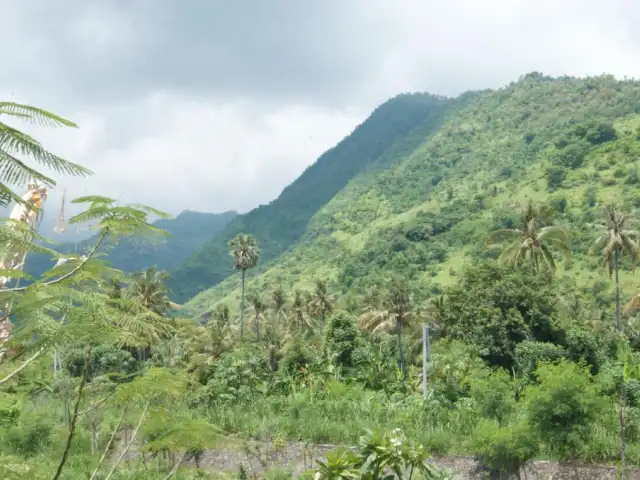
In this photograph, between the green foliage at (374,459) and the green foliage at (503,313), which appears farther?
the green foliage at (503,313)

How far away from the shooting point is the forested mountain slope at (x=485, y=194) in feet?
299

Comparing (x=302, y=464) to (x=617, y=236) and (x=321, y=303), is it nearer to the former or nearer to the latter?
(x=617, y=236)

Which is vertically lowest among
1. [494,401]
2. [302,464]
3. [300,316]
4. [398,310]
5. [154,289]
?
[302,464]

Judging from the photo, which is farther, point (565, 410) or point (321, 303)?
point (321, 303)

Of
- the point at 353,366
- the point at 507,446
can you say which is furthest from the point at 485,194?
the point at 507,446

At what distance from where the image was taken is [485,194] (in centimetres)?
12344

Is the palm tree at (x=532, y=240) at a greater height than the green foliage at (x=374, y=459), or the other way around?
the palm tree at (x=532, y=240)

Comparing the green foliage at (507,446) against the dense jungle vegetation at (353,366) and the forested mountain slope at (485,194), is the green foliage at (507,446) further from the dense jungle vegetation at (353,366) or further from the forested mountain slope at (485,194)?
the forested mountain slope at (485,194)

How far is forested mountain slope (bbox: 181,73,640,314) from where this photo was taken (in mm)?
91125

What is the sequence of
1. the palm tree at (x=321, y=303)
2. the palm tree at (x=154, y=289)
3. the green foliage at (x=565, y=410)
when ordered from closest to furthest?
the green foliage at (x=565, y=410), the palm tree at (x=154, y=289), the palm tree at (x=321, y=303)

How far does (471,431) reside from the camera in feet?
78.0

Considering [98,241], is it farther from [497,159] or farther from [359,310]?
[497,159]

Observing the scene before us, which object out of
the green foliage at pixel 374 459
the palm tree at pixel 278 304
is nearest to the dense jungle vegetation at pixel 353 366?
the green foliage at pixel 374 459

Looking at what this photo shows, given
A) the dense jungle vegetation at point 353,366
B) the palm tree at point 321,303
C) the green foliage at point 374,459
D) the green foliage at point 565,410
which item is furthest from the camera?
the palm tree at point 321,303
